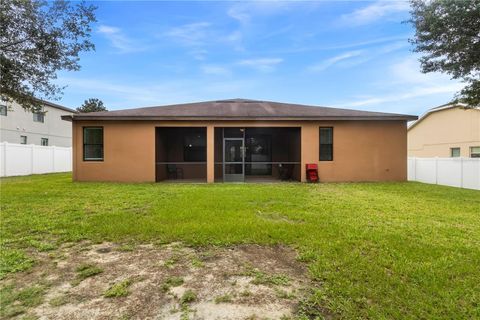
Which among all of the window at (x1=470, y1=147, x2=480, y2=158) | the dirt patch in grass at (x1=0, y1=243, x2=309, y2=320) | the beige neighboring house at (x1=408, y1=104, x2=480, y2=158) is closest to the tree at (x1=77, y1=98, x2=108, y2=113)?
the beige neighboring house at (x1=408, y1=104, x2=480, y2=158)

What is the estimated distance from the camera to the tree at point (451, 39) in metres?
8.77

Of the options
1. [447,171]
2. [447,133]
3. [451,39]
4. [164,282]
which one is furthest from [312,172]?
[447,133]

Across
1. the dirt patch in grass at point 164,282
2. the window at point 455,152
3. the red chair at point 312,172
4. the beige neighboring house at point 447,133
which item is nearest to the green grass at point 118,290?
the dirt patch in grass at point 164,282

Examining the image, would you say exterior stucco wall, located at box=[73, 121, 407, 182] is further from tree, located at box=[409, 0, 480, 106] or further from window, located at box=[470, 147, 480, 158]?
window, located at box=[470, 147, 480, 158]

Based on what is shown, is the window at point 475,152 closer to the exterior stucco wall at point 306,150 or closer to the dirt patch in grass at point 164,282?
the exterior stucco wall at point 306,150

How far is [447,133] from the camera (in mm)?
21250

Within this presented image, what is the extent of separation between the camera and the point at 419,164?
1441cm

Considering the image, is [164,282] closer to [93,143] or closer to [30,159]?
[93,143]

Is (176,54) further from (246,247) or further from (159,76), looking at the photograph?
(246,247)

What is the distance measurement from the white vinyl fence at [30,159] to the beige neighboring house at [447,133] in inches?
990

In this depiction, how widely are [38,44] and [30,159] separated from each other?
422 inches

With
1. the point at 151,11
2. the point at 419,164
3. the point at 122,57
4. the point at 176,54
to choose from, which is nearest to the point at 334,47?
the point at 419,164

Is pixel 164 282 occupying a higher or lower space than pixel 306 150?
lower

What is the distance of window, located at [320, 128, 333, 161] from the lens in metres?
13.1
